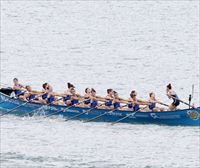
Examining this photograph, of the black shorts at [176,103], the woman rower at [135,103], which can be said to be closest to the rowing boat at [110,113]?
the woman rower at [135,103]

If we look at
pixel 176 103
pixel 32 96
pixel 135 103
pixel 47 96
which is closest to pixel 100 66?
pixel 32 96

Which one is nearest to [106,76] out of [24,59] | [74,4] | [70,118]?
[24,59]

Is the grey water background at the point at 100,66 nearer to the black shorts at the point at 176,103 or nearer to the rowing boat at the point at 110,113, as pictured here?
the rowing boat at the point at 110,113

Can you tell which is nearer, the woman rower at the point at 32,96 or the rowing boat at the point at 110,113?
the rowing boat at the point at 110,113

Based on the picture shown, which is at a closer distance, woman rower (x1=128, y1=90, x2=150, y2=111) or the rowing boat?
the rowing boat

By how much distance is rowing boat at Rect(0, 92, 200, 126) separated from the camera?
47.8 metres

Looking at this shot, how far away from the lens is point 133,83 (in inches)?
2395

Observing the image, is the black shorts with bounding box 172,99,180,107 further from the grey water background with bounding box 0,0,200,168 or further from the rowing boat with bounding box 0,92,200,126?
the grey water background with bounding box 0,0,200,168

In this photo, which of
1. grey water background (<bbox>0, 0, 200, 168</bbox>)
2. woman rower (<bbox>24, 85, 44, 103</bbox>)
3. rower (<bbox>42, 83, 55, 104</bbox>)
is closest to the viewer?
grey water background (<bbox>0, 0, 200, 168</bbox>)

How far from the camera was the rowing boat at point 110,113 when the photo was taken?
1881 inches

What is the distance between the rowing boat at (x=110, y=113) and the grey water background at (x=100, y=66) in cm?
50

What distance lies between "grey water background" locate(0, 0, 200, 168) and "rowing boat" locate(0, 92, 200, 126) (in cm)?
50

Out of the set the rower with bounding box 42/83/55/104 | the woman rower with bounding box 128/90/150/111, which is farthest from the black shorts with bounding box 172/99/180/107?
the rower with bounding box 42/83/55/104

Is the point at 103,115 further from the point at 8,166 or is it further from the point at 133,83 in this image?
the point at 133,83
